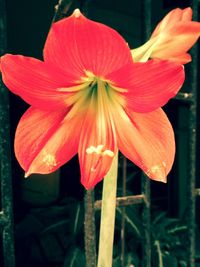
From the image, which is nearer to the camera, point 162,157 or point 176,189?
point 162,157

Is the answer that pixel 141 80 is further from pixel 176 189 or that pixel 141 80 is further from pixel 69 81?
pixel 176 189

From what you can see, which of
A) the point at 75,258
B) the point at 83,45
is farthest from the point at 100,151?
the point at 75,258

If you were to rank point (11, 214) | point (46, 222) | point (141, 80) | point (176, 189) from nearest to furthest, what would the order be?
point (141, 80) < point (11, 214) < point (46, 222) < point (176, 189)

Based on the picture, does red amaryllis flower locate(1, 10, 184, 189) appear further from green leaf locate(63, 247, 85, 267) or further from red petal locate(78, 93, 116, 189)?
green leaf locate(63, 247, 85, 267)

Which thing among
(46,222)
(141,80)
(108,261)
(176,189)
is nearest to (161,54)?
(141,80)

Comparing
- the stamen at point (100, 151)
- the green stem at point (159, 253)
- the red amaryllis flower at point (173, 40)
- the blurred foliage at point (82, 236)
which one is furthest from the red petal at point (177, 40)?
the green stem at point (159, 253)

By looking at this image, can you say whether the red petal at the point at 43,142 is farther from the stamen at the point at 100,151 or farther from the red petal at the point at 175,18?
the red petal at the point at 175,18
